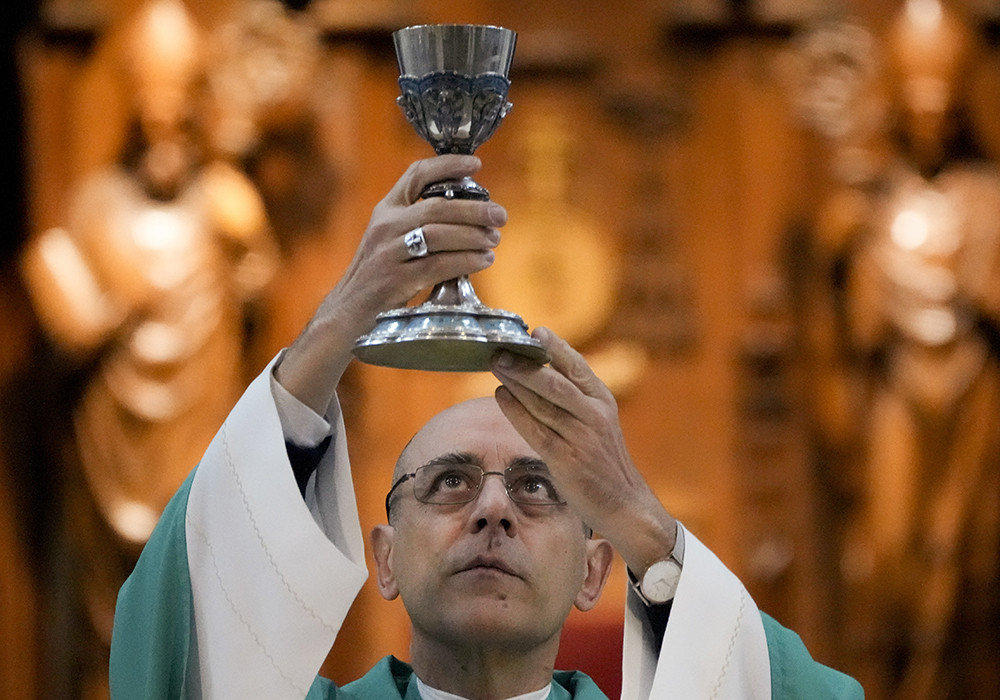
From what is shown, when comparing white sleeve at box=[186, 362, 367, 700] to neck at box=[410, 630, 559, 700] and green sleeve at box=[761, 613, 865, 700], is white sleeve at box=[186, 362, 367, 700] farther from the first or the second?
green sleeve at box=[761, 613, 865, 700]

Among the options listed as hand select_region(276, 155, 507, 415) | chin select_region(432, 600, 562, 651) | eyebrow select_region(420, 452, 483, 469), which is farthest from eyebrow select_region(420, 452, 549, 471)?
hand select_region(276, 155, 507, 415)

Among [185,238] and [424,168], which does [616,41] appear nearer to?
[185,238]

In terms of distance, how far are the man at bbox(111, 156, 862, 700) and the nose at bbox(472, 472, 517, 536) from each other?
22 millimetres

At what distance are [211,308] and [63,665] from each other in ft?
4.58

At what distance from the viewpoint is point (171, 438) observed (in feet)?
18.0

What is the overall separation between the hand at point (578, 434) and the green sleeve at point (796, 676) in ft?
1.18

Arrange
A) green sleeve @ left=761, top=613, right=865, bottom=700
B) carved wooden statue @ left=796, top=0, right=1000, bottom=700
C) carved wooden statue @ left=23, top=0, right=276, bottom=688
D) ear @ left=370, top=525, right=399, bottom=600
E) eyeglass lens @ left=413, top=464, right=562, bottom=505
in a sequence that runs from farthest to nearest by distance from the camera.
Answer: carved wooden statue @ left=796, top=0, right=1000, bottom=700, carved wooden statue @ left=23, top=0, right=276, bottom=688, ear @ left=370, top=525, right=399, bottom=600, eyeglass lens @ left=413, top=464, right=562, bottom=505, green sleeve @ left=761, top=613, right=865, bottom=700

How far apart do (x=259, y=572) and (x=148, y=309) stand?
3245mm

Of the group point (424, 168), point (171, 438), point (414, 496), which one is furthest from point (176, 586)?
point (171, 438)

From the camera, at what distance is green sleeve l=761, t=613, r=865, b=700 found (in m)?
2.53

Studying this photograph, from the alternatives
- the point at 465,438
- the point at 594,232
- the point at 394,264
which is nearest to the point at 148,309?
the point at 594,232

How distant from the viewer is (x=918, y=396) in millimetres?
5684

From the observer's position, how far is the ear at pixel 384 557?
9.57ft

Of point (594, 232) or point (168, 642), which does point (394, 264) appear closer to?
point (168, 642)
